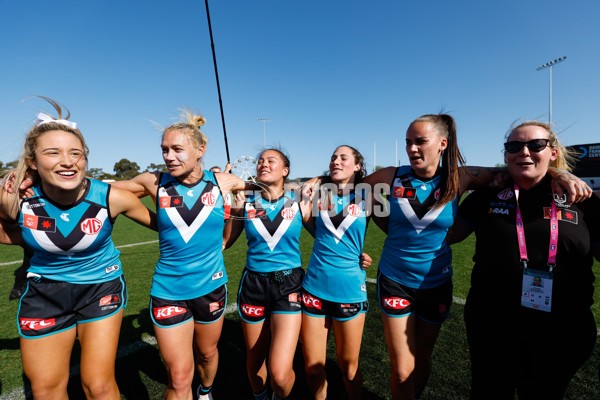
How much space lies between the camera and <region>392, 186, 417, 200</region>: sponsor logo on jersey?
2494 millimetres

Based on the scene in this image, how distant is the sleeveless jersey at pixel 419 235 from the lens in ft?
7.95

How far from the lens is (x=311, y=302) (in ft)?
Result: 8.36

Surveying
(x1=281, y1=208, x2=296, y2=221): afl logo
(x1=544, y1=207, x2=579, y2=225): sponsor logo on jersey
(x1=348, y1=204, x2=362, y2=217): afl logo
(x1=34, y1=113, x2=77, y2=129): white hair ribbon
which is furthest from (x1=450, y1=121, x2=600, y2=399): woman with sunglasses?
(x1=34, y1=113, x2=77, y2=129): white hair ribbon

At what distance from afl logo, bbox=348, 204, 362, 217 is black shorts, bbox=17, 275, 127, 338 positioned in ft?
6.39

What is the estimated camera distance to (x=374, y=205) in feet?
8.98

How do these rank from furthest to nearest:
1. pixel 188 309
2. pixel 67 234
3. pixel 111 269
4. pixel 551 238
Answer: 1. pixel 188 309
2. pixel 111 269
3. pixel 67 234
4. pixel 551 238

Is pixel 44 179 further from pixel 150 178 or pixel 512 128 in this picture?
pixel 512 128

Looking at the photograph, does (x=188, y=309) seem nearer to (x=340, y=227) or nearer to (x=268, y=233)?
(x=268, y=233)

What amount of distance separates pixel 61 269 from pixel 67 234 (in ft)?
0.84

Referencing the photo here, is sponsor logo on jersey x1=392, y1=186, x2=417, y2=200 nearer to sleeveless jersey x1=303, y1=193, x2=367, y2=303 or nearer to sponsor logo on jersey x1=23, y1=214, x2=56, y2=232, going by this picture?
sleeveless jersey x1=303, y1=193, x2=367, y2=303

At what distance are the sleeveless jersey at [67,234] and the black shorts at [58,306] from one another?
6cm

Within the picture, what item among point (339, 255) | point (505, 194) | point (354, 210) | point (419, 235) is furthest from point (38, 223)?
point (505, 194)

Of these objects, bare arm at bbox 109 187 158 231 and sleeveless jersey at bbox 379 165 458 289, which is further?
sleeveless jersey at bbox 379 165 458 289

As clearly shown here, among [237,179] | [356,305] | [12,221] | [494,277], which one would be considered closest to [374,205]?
[356,305]
